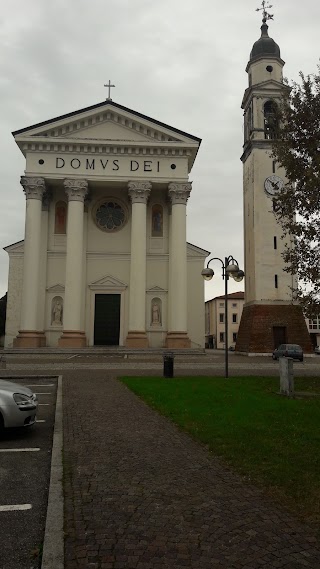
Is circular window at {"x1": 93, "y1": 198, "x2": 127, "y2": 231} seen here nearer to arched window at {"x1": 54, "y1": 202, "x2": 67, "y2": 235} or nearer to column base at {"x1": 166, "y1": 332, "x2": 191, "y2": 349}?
arched window at {"x1": 54, "y1": 202, "x2": 67, "y2": 235}

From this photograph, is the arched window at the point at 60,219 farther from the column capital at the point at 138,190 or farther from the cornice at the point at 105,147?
the column capital at the point at 138,190

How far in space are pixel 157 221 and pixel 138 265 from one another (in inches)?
202

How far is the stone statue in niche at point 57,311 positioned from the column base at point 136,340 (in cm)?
553

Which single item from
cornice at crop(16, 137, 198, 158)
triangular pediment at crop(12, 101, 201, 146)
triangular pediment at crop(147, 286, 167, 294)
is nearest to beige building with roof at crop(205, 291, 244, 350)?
triangular pediment at crop(147, 286, 167, 294)

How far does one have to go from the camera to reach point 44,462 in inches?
270

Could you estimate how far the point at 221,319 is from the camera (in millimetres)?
92125

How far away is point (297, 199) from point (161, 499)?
14.7 m

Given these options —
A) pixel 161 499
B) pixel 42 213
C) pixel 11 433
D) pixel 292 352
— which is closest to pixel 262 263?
pixel 292 352

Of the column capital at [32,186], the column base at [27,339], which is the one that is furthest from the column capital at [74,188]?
the column base at [27,339]

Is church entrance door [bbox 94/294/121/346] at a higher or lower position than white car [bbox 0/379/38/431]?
higher

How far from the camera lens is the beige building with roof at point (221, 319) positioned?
89.5 m

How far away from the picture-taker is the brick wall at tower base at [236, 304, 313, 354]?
37.8m

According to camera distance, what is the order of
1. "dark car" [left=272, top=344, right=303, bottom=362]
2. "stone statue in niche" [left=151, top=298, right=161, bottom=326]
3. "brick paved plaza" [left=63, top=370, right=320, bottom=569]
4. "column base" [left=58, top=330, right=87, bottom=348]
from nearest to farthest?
"brick paved plaza" [left=63, top=370, right=320, bottom=569]
"dark car" [left=272, top=344, right=303, bottom=362]
"column base" [left=58, top=330, right=87, bottom=348]
"stone statue in niche" [left=151, top=298, right=161, bottom=326]

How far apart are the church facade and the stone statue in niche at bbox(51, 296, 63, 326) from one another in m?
0.07
